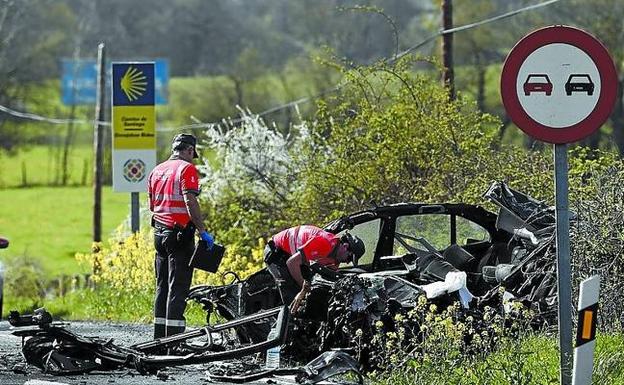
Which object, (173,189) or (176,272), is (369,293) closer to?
(176,272)

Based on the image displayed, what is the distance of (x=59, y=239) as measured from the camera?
208 ft

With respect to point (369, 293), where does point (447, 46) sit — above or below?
above

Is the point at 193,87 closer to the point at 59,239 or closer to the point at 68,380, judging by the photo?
the point at 59,239

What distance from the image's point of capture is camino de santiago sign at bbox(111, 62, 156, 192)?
68.1ft

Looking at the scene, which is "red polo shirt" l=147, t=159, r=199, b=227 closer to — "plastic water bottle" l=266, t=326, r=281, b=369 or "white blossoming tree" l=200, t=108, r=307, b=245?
"plastic water bottle" l=266, t=326, r=281, b=369

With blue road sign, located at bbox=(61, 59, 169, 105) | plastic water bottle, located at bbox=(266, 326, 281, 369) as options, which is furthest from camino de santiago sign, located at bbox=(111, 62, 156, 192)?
blue road sign, located at bbox=(61, 59, 169, 105)

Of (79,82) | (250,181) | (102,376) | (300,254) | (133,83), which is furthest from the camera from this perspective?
(79,82)

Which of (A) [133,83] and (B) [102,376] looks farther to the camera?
(A) [133,83]

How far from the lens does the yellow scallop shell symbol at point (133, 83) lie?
2066 cm

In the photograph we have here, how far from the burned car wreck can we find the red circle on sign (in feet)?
7.60

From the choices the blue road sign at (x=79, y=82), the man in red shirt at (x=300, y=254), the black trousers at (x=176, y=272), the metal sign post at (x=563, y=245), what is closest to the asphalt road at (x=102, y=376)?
the man in red shirt at (x=300, y=254)

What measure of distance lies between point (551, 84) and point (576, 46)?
0.96ft

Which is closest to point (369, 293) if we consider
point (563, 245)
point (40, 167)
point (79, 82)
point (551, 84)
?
point (563, 245)

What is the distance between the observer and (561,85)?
9516 millimetres
